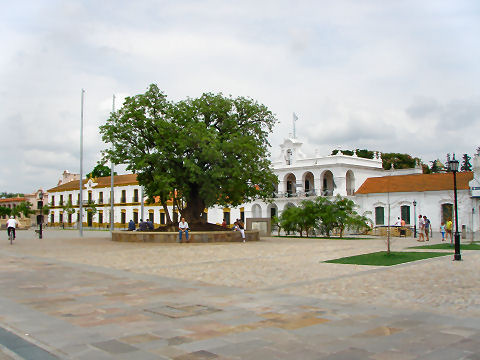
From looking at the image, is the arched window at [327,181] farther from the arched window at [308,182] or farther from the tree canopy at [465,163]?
the tree canopy at [465,163]

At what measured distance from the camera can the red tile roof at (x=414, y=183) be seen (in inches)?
1624

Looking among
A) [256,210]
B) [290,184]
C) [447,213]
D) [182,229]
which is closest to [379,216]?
[447,213]

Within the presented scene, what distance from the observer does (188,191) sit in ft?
91.4

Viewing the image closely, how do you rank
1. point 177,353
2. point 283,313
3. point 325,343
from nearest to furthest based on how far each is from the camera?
1. point 177,353
2. point 325,343
3. point 283,313

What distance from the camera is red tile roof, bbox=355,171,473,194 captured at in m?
41.2

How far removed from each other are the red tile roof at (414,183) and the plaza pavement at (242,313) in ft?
101

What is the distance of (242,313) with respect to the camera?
7.27m

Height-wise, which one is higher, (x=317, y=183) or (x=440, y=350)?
(x=317, y=183)

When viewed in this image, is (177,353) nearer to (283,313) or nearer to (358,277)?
(283,313)

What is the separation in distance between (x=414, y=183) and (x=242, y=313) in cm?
3989

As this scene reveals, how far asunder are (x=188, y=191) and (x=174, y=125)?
3.94 m

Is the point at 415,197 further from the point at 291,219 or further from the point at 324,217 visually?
the point at 291,219

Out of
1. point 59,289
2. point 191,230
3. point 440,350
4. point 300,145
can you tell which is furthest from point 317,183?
point 440,350

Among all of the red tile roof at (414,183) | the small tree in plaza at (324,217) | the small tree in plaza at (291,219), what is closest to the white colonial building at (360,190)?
the red tile roof at (414,183)
